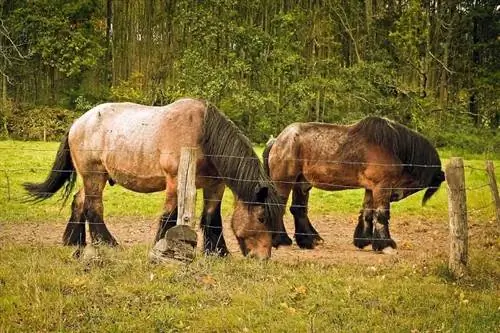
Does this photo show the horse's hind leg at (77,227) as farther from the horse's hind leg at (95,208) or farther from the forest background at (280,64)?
the forest background at (280,64)

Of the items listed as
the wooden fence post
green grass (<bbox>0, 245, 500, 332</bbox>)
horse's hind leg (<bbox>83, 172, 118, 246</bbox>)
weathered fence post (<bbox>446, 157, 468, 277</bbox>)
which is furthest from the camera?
horse's hind leg (<bbox>83, 172, 118, 246</bbox>)

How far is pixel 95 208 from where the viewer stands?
8.52 m

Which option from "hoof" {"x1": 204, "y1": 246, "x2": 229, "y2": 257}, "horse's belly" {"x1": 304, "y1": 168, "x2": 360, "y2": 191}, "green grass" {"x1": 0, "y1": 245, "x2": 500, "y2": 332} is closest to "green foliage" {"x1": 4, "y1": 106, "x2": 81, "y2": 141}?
"horse's belly" {"x1": 304, "y1": 168, "x2": 360, "y2": 191}

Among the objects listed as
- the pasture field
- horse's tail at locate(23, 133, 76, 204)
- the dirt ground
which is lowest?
the dirt ground

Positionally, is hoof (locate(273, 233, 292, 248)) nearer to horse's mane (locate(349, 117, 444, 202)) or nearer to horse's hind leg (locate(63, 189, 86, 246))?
horse's mane (locate(349, 117, 444, 202))

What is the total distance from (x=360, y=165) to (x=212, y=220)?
3.15m

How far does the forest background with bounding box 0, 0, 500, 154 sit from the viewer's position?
2741 centimetres

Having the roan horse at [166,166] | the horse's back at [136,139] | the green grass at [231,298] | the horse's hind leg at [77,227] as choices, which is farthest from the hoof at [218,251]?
the horse's hind leg at [77,227]

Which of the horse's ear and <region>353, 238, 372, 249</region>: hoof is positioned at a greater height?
the horse's ear

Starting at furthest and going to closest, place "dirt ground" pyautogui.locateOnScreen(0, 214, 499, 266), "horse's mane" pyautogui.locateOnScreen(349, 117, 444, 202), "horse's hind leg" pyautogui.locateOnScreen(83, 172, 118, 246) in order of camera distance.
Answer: "horse's mane" pyautogui.locateOnScreen(349, 117, 444, 202)
"dirt ground" pyautogui.locateOnScreen(0, 214, 499, 266)
"horse's hind leg" pyautogui.locateOnScreen(83, 172, 118, 246)

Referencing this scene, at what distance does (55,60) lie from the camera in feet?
105

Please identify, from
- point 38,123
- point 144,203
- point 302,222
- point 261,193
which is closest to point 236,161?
point 261,193

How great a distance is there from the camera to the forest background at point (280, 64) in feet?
89.9

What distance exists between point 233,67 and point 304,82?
3.49 meters
